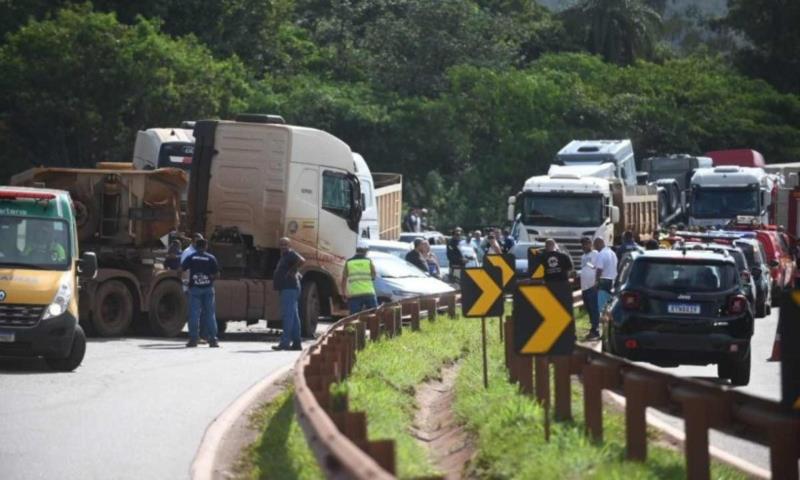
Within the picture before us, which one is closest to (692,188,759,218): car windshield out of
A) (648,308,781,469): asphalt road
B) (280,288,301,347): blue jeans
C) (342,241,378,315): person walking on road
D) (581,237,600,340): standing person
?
(648,308,781,469): asphalt road

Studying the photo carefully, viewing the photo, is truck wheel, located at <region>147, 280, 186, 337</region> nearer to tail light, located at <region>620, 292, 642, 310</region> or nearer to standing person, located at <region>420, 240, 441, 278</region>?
standing person, located at <region>420, 240, 441, 278</region>

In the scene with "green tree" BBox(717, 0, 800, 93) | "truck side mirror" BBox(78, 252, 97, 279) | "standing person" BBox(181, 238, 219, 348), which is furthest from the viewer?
"green tree" BBox(717, 0, 800, 93)

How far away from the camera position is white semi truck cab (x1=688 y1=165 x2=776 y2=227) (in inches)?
2072

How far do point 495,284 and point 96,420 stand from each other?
19.1ft

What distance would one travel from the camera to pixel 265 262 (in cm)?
3067

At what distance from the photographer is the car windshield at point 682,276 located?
2130 cm

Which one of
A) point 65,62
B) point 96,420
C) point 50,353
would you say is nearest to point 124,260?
point 50,353

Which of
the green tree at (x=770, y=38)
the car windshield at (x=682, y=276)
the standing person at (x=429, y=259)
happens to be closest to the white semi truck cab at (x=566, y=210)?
the standing person at (x=429, y=259)

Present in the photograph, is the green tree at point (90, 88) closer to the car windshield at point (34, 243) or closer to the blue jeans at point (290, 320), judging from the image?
the blue jeans at point (290, 320)

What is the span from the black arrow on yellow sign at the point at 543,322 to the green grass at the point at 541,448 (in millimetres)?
642

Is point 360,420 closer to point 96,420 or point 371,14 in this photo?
point 96,420

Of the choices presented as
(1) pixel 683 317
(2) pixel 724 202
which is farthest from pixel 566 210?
(1) pixel 683 317

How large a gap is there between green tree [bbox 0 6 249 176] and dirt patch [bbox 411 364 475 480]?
34816 mm

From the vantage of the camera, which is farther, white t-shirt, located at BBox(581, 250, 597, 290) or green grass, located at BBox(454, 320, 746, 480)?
white t-shirt, located at BBox(581, 250, 597, 290)
